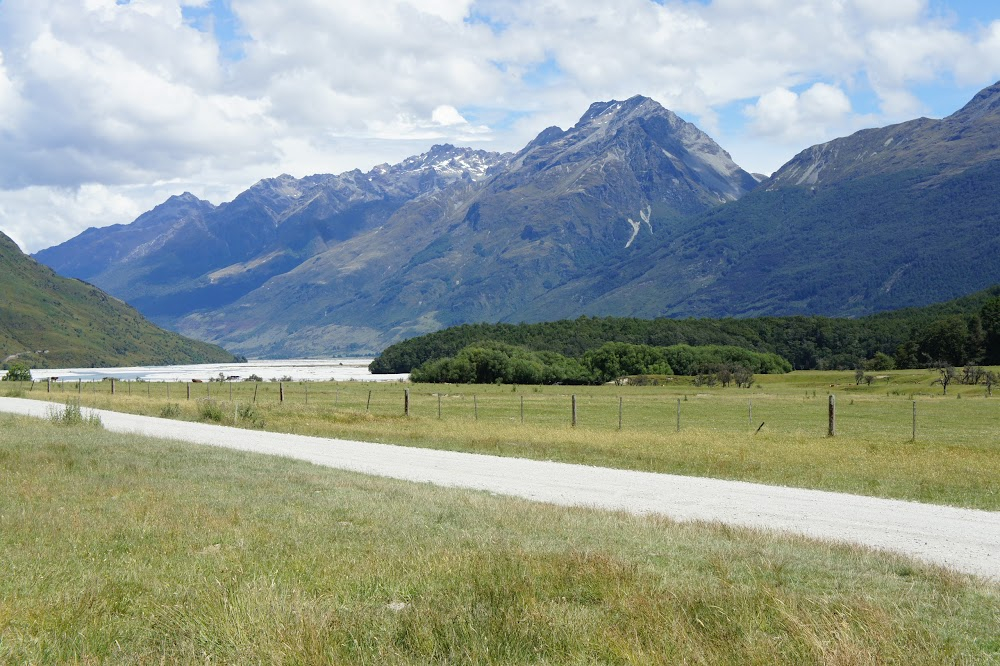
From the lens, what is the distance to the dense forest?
423 ft

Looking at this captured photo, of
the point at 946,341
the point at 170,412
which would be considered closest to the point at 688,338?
the point at 946,341

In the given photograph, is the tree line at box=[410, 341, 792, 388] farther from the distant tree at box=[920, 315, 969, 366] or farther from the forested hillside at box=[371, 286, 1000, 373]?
the distant tree at box=[920, 315, 969, 366]

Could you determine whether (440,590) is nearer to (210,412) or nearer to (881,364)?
(210,412)

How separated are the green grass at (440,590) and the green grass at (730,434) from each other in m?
11.1

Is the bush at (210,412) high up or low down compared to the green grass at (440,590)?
down

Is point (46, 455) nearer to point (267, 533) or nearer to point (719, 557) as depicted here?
point (267, 533)

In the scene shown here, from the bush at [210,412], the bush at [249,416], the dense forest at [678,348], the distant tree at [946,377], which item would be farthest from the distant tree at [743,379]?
the bush at [210,412]

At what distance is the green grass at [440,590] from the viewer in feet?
21.5

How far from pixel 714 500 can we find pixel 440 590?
11.9 m

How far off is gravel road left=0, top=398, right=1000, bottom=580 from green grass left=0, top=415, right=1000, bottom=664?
2.54m

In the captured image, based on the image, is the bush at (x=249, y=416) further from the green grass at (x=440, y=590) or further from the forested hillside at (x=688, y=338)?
the forested hillside at (x=688, y=338)

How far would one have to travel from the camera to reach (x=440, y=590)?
8.07m

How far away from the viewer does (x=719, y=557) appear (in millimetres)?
10289

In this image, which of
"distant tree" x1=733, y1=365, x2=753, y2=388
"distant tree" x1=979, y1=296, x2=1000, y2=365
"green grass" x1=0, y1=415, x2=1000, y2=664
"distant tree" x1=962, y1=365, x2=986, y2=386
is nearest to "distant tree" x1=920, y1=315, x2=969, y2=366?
"distant tree" x1=979, y1=296, x2=1000, y2=365
